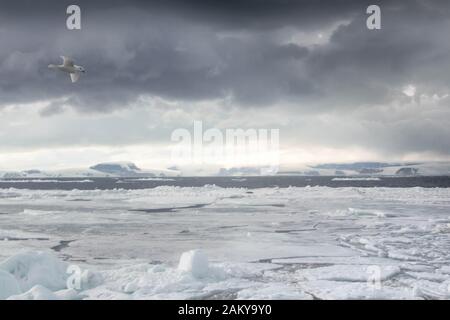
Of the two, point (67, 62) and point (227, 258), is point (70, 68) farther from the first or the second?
point (227, 258)

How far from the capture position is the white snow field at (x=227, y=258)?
811 cm

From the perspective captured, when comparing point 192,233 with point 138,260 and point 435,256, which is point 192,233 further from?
point 435,256

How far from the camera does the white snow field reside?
26.6ft

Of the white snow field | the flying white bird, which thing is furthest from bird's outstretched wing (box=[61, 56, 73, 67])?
the white snow field

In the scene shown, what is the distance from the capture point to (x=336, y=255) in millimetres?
11422

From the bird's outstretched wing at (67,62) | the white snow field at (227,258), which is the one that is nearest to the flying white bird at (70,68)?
the bird's outstretched wing at (67,62)

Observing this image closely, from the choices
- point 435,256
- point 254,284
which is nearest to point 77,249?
point 254,284

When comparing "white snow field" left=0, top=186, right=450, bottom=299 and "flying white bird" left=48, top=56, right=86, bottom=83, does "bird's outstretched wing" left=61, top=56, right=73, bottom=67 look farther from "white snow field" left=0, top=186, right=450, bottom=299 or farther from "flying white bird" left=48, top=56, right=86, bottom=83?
"white snow field" left=0, top=186, right=450, bottom=299

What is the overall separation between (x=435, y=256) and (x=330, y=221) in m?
7.75

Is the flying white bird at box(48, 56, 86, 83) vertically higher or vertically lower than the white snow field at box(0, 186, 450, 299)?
higher

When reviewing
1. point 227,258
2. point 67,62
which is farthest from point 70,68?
point 227,258

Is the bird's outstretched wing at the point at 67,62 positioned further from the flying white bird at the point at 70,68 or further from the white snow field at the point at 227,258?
the white snow field at the point at 227,258

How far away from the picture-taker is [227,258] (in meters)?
11.1

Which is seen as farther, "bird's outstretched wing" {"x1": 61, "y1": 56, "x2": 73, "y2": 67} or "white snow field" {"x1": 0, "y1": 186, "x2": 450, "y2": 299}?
"bird's outstretched wing" {"x1": 61, "y1": 56, "x2": 73, "y2": 67}
